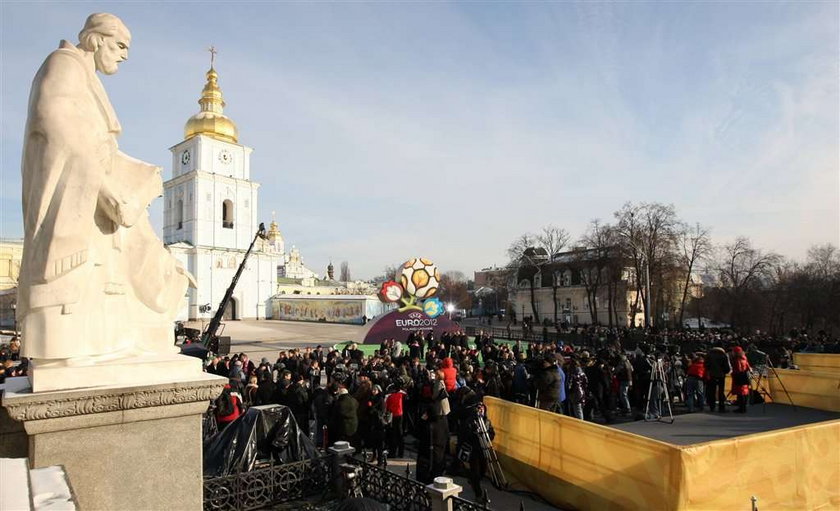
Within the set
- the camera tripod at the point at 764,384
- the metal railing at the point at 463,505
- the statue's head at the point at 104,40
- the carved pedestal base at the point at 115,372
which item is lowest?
the camera tripod at the point at 764,384

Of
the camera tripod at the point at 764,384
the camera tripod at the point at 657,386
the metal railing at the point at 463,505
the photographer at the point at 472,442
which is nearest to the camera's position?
the metal railing at the point at 463,505

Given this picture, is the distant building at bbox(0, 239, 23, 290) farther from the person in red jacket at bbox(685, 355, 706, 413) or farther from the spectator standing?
the spectator standing

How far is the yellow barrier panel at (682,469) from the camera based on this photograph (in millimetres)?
5500

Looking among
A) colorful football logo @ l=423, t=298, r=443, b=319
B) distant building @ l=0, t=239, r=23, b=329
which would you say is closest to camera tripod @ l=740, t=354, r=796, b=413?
colorful football logo @ l=423, t=298, r=443, b=319

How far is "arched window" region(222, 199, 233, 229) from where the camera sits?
200 feet

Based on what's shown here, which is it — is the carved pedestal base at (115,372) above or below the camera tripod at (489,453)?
above

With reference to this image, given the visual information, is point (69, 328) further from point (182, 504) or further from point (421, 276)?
point (421, 276)

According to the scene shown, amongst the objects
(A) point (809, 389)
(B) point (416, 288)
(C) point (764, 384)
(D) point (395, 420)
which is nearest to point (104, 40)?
(D) point (395, 420)

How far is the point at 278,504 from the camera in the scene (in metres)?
6.16

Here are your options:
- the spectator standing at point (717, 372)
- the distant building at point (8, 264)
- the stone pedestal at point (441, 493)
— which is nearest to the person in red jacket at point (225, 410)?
the stone pedestal at point (441, 493)

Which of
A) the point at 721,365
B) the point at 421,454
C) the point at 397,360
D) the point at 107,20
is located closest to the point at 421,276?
the point at 397,360

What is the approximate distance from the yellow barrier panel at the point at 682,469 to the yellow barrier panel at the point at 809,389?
20.6 ft

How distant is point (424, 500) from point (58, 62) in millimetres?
5252

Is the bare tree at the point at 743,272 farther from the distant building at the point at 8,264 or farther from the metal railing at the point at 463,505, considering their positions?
the distant building at the point at 8,264
